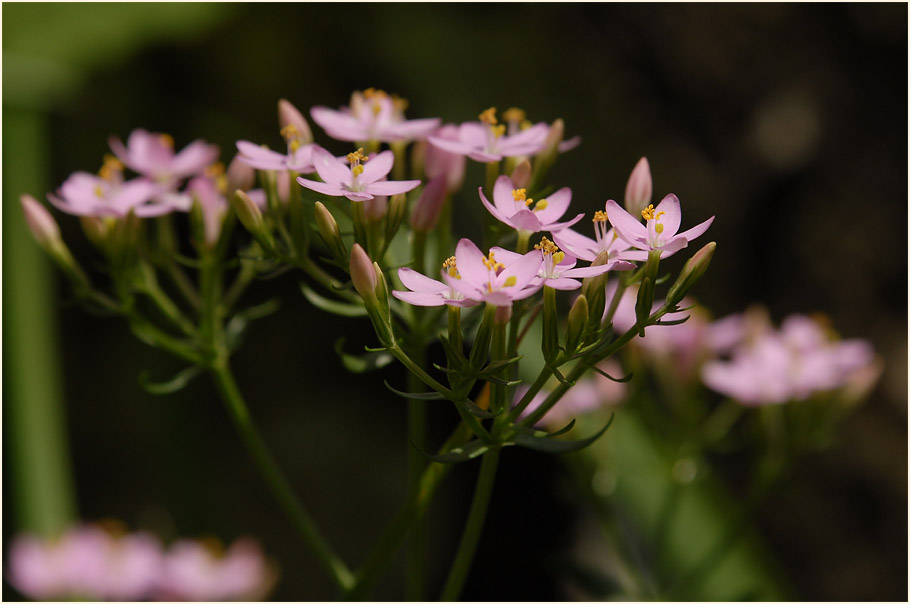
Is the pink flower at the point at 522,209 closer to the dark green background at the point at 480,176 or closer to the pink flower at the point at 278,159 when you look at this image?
the pink flower at the point at 278,159

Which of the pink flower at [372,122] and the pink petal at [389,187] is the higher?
the pink flower at [372,122]

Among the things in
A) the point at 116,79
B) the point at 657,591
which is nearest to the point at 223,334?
Answer: the point at 657,591

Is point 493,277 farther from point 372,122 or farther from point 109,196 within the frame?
point 109,196

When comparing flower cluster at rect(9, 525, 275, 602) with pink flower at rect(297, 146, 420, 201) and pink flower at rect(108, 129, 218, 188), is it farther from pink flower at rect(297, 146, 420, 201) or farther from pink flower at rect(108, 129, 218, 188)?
pink flower at rect(297, 146, 420, 201)

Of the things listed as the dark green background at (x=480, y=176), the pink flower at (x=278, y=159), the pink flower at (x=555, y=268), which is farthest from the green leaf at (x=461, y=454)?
the dark green background at (x=480, y=176)

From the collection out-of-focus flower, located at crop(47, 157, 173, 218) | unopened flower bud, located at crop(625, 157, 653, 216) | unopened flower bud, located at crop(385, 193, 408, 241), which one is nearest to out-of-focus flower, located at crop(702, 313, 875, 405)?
unopened flower bud, located at crop(625, 157, 653, 216)
